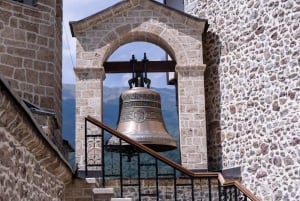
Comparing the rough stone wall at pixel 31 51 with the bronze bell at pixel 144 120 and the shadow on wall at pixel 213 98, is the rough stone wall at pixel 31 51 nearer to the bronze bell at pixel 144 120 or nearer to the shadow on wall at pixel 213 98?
the bronze bell at pixel 144 120

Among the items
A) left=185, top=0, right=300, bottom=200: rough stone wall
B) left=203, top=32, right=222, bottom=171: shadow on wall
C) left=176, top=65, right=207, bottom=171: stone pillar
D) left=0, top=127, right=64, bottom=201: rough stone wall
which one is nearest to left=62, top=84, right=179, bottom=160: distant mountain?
left=203, top=32, right=222, bottom=171: shadow on wall

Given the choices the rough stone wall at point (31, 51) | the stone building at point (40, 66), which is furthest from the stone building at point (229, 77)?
the rough stone wall at point (31, 51)

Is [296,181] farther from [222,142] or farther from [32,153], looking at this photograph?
[32,153]

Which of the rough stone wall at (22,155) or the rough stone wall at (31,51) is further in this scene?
the rough stone wall at (31,51)

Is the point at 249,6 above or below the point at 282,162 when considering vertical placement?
above

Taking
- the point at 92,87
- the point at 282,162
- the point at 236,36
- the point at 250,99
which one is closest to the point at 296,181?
the point at 282,162

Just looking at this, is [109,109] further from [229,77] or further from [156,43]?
[229,77]

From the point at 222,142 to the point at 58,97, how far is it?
3.15 meters

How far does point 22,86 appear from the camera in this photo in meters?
8.55

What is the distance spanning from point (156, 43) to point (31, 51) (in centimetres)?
306

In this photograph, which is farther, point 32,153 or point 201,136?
point 201,136

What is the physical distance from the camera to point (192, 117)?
1052 cm

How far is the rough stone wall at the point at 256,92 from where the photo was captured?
9.39 metres

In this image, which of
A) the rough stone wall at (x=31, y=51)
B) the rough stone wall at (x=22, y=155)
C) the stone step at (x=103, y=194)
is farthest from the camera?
the rough stone wall at (x=31, y=51)
